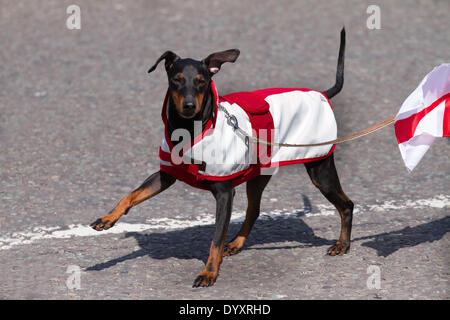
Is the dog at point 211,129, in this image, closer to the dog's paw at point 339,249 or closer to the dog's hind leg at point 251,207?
the dog's hind leg at point 251,207

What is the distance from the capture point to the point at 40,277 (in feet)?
19.8

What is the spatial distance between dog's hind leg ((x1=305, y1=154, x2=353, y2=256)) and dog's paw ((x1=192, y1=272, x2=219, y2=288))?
3.71 feet

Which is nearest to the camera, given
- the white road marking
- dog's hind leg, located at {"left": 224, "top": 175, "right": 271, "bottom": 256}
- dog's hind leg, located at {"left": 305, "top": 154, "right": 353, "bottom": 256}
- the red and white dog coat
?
the red and white dog coat

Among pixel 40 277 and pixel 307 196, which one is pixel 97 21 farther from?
pixel 40 277

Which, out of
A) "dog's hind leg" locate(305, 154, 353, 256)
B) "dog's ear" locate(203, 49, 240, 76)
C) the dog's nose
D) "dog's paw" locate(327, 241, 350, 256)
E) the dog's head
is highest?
"dog's ear" locate(203, 49, 240, 76)

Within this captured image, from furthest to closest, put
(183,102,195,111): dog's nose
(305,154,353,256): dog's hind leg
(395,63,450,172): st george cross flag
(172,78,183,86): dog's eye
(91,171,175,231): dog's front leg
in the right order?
1. (305,154,353,256): dog's hind leg
2. (91,171,175,231): dog's front leg
3. (395,63,450,172): st george cross flag
4. (172,78,183,86): dog's eye
5. (183,102,195,111): dog's nose

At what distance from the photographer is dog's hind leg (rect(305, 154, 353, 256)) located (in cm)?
645

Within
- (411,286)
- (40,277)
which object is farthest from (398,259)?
(40,277)

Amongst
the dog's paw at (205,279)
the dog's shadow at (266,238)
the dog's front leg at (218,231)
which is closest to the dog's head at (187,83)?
the dog's front leg at (218,231)

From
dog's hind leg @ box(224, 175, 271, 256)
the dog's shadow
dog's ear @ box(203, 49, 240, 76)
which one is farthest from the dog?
the dog's shadow

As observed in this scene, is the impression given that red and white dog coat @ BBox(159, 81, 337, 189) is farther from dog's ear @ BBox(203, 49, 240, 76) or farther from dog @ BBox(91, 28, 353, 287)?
dog's ear @ BBox(203, 49, 240, 76)

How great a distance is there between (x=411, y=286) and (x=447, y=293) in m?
0.26

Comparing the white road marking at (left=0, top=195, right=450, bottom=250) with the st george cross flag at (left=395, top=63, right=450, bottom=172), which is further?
the white road marking at (left=0, top=195, right=450, bottom=250)

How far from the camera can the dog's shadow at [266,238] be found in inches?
259
